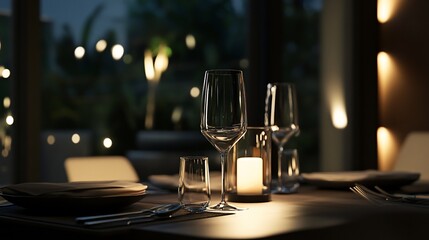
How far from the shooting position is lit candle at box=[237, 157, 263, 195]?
1799 mm

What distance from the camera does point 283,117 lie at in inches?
88.0

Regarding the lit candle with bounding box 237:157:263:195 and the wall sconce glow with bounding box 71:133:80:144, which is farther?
the wall sconce glow with bounding box 71:133:80:144

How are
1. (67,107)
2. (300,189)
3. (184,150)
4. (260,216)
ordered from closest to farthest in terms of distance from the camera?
(260,216)
(300,189)
(67,107)
(184,150)

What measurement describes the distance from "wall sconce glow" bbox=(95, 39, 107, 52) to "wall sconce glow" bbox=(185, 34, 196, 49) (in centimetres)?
60

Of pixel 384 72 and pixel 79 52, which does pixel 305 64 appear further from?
pixel 79 52

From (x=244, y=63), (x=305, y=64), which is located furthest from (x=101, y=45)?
(x=305, y=64)

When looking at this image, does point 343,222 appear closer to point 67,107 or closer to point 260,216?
point 260,216

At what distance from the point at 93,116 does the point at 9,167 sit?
0.60m

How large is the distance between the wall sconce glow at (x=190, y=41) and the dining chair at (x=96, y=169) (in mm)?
1808

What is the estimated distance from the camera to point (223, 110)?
163cm

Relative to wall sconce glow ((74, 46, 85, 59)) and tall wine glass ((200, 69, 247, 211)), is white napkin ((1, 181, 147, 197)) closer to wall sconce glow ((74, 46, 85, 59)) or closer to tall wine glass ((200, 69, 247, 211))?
tall wine glass ((200, 69, 247, 211))

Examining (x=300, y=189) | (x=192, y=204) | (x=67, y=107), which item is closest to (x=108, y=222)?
(x=192, y=204)

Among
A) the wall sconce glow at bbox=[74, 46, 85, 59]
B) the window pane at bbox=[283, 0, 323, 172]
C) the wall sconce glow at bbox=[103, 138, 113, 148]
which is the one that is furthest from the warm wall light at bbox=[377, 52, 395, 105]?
the wall sconce glow at bbox=[74, 46, 85, 59]

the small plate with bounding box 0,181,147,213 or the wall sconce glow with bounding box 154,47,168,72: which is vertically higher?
the wall sconce glow with bounding box 154,47,168,72
